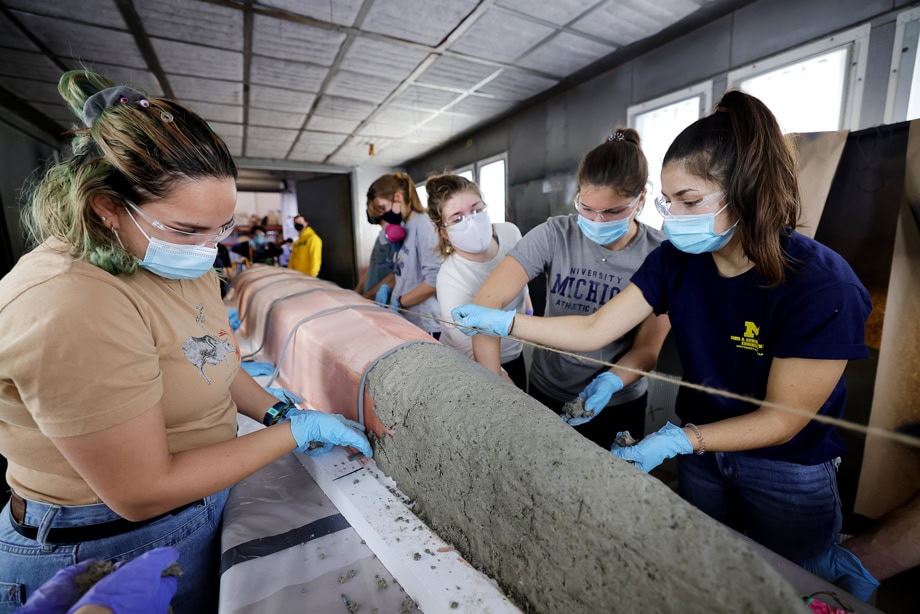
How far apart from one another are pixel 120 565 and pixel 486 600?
0.56m

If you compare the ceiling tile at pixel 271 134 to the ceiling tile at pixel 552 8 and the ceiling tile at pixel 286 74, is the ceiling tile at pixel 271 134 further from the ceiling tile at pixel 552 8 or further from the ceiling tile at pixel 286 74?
the ceiling tile at pixel 552 8

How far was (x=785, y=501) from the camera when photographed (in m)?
0.93

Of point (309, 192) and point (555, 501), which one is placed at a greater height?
point (309, 192)

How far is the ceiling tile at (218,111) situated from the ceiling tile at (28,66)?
97 cm

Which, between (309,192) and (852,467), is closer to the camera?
(852,467)

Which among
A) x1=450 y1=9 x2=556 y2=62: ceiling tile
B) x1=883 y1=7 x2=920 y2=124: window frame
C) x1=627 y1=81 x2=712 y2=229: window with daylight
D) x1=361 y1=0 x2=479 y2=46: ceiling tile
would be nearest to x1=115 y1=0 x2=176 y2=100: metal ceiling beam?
x1=361 y1=0 x2=479 y2=46: ceiling tile

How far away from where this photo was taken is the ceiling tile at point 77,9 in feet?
7.57

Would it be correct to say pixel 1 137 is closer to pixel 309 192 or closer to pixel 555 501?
pixel 309 192

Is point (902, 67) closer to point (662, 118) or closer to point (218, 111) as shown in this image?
point (662, 118)

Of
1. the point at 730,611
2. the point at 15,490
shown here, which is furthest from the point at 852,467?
the point at 15,490

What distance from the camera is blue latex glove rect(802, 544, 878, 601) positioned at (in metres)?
0.92

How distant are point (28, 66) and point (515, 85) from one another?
3.93 meters

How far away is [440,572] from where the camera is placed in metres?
0.71

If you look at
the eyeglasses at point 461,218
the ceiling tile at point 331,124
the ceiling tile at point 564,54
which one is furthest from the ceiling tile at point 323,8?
the ceiling tile at point 331,124
